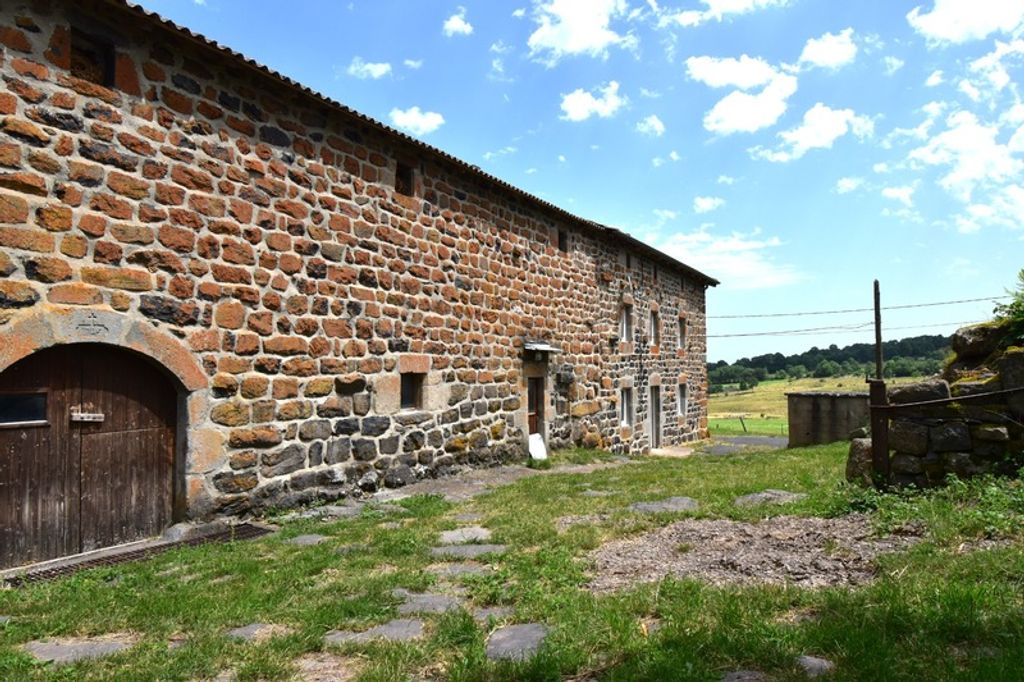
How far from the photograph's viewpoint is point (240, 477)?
655cm

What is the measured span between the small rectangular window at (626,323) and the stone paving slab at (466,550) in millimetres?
11628

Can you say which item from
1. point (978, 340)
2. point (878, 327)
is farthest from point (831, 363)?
point (978, 340)

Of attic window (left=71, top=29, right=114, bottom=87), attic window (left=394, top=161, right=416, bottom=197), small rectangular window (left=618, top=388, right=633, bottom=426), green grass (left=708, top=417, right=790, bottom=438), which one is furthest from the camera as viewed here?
green grass (left=708, top=417, right=790, bottom=438)

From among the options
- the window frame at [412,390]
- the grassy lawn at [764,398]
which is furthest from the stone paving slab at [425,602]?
the grassy lawn at [764,398]

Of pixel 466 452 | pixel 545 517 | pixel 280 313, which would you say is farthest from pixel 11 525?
pixel 466 452

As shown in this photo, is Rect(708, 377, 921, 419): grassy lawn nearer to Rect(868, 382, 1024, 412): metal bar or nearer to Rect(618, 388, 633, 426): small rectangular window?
Rect(618, 388, 633, 426): small rectangular window

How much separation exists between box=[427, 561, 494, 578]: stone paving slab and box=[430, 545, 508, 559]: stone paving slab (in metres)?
0.16

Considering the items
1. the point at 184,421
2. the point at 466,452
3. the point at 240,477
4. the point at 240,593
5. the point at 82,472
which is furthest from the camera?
the point at 466,452

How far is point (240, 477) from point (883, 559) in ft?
19.2

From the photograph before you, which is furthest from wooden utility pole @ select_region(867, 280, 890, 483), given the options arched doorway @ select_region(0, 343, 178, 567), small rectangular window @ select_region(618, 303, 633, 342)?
small rectangular window @ select_region(618, 303, 633, 342)

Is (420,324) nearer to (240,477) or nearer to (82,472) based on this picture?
(240,477)

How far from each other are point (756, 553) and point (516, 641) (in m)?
2.07

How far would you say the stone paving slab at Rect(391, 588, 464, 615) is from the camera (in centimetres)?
371

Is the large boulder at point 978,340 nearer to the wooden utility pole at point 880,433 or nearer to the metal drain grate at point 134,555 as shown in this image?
the wooden utility pole at point 880,433
